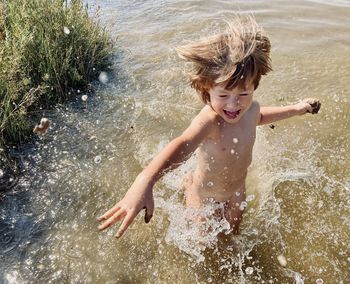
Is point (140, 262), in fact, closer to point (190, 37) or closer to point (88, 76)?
point (88, 76)

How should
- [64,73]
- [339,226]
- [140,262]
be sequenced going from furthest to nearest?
1. [64,73]
2. [339,226]
3. [140,262]

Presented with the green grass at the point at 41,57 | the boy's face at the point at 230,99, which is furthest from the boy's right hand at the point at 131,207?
the green grass at the point at 41,57

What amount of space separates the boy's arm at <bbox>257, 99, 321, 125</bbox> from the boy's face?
2.25 feet

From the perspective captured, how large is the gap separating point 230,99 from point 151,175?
0.79 m

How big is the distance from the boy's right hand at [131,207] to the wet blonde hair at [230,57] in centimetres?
90

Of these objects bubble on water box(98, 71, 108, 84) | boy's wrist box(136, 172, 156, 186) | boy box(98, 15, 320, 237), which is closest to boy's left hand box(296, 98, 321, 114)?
boy box(98, 15, 320, 237)

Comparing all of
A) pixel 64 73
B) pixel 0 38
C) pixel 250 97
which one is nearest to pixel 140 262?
pixel 250 97

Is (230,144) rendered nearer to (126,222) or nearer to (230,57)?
(230,57)

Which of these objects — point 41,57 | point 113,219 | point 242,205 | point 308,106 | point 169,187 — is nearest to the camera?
point 113,219

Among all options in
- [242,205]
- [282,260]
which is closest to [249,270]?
[282,260]

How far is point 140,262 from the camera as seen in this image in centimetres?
321

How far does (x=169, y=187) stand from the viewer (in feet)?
Answer: 13.5

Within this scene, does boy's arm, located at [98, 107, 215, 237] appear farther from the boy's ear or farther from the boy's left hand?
the boy's left hand

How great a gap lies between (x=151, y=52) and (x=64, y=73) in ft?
5.59
